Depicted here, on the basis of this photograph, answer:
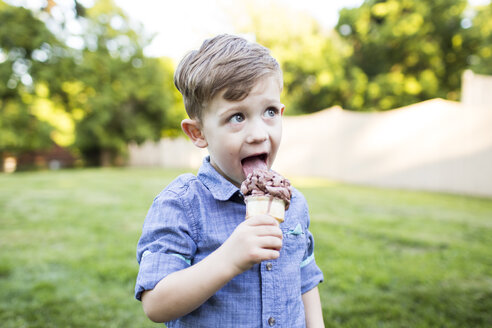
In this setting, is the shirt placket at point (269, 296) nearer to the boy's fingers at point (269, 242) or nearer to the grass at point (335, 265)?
the boy's fingers at point (269, 242)

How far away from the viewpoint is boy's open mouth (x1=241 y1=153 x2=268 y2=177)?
1.33 metres

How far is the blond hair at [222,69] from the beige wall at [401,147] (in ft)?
32.4

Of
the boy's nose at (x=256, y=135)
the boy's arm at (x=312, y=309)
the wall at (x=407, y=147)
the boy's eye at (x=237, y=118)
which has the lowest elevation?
the boy's arm at (x=312, y=309)

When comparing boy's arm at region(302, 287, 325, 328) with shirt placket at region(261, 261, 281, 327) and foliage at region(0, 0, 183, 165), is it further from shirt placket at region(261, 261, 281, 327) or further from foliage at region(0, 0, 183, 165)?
foliage at region(0, 0, 183, 165)

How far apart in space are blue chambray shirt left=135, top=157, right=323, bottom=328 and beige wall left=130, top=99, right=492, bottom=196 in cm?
984

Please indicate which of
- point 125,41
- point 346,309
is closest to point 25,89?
point 125,41

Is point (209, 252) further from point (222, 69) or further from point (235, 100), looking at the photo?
point (222, 69)

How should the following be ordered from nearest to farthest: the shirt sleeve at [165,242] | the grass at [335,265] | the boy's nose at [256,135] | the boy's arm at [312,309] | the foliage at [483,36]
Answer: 1. the shirt sleeve at [165,242]
2. the boy's nose at [256,135]
3. the boy's arm at [312,309]
4. the grass at [335,265]
5. the foliage at [483,36]

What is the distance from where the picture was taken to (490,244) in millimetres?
4809

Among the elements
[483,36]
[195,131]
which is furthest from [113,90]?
[195,131]

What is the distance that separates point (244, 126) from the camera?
1293 millimetres

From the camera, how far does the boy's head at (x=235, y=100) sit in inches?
50.2

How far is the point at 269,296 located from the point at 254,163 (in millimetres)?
487

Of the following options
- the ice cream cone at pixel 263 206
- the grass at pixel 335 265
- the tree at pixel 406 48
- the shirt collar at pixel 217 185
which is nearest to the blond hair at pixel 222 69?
the shirt collar at pixel 217 185
